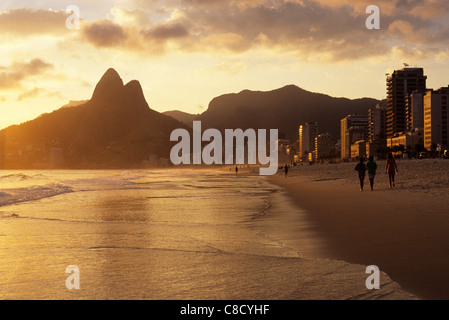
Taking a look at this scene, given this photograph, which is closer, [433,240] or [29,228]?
[433,240]

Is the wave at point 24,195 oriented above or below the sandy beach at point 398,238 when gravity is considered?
below

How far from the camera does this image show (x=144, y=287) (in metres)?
6.13

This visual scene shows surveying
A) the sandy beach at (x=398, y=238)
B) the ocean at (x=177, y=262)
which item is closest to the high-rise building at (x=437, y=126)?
the sandy beach at (x=398, y=238)

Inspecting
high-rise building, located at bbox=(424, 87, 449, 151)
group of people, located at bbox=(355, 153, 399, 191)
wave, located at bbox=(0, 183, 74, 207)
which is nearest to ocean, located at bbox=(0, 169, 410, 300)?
group of people, located at bbox=(355, 153, 399, 191)

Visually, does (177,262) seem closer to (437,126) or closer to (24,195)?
(24,195)

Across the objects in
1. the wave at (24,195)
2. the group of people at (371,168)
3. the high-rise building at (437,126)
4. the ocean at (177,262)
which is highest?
the high-rise building at (437,126)

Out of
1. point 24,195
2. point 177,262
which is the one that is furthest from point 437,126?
point 177,262

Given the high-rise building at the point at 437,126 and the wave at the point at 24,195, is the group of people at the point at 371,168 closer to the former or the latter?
the wave at the point at 24,195

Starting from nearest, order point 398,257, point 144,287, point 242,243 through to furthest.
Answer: point 144,287
point 398,257
point 242,243

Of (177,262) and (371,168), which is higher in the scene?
(371,168)

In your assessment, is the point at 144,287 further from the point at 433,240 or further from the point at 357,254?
the point at 433,240

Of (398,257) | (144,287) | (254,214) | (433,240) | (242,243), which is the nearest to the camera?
(144,287)
